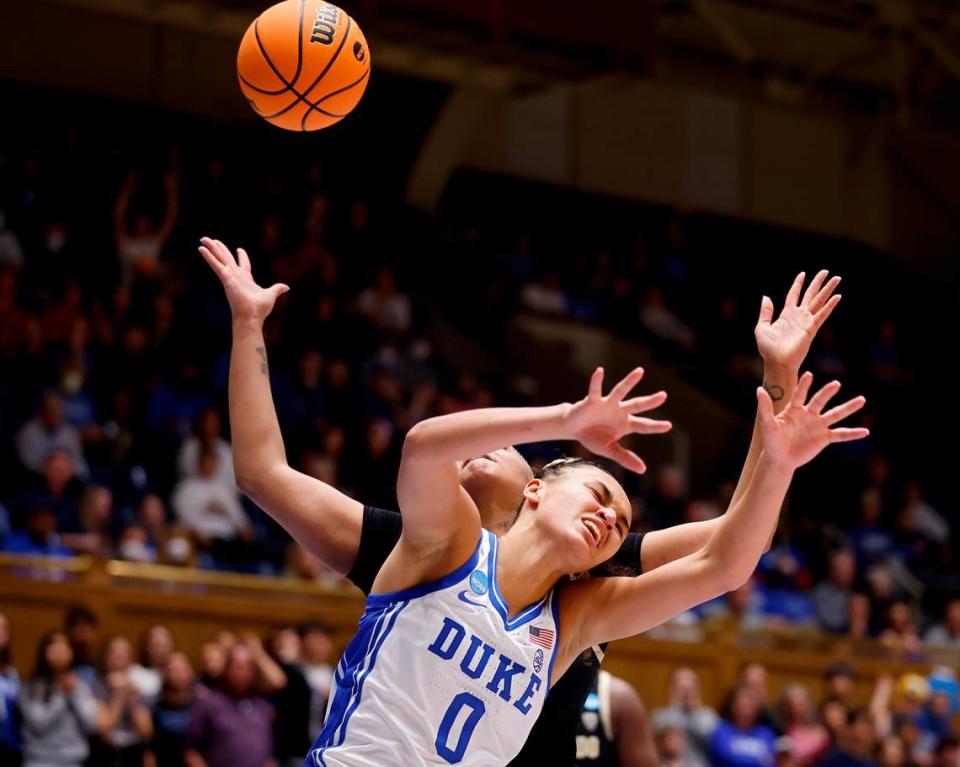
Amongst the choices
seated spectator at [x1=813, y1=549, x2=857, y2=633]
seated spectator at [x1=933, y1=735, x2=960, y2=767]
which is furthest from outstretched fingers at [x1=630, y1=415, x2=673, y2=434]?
seated spectator at [x1=813, y1=549, x2=857, y2=633]

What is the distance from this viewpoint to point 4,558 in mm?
11359

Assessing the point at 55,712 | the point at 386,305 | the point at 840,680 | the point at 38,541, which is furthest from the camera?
the point at 386,305

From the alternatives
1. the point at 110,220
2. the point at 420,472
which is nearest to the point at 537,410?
the point at 420,472

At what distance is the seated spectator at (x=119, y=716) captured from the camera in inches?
409

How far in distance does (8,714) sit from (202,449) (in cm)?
371

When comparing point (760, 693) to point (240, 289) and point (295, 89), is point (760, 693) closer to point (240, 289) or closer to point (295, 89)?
point (295, 89)

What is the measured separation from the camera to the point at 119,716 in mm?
10500

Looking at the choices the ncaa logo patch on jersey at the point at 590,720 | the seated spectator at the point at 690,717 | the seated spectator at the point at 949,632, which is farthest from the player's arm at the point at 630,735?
the seated spectator at the point at 949,632

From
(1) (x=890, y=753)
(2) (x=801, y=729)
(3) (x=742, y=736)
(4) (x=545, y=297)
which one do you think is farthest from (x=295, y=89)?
(4) (x=545, y=297)

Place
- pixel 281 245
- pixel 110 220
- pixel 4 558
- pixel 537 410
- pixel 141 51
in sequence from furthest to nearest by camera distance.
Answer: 1. pixel 141 51
2. pixel 281 245
3. pixel 110 220
4. pixel 4 558
5. pixel 537 410

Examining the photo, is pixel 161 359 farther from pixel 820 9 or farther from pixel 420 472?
pixel 820 9

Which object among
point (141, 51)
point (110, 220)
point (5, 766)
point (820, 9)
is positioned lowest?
point (5, 766)

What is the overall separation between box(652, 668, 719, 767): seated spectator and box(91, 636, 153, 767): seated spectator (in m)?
4.23

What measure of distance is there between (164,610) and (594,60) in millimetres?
8926
